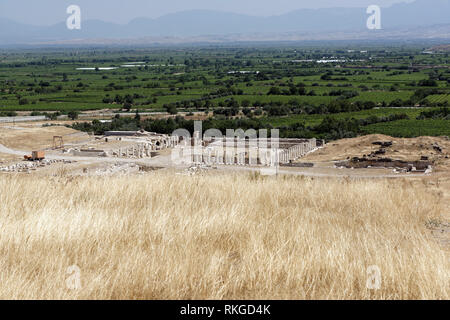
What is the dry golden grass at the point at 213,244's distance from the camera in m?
3.63

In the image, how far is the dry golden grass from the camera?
3.63m

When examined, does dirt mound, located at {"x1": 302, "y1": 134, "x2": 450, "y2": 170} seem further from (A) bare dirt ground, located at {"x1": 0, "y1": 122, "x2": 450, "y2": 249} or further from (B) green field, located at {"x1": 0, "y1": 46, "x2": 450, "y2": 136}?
(B) green field, located at {"x1": 0, "y1": 46, "x2": 450, "y2": 136}

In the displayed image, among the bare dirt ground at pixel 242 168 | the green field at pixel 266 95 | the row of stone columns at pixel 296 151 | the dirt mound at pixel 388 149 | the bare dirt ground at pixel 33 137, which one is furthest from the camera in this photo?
the green field at pixel 266 95

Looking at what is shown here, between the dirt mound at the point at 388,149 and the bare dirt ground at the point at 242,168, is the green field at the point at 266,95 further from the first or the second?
the bare dirt ground at the point at 242,168

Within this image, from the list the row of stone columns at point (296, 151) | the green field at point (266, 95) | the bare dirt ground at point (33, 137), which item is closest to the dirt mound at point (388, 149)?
the row of stone columns at point (296, 151)

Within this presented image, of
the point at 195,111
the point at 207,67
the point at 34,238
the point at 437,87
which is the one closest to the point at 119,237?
the point at 34,238

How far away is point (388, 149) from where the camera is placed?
41281 millimetres

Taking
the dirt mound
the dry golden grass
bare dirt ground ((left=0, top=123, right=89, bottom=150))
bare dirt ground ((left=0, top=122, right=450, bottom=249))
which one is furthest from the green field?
the dry golden grass

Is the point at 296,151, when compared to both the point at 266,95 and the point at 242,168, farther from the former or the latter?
the point at 266,95

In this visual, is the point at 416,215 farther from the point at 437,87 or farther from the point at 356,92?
the point at 437,87

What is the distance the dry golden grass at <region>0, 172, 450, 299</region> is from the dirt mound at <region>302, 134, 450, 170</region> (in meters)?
32.6

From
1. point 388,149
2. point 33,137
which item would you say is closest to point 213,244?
point 388,149

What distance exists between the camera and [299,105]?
Result: 253ft

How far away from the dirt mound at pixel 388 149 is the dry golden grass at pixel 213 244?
3258 centimetres
